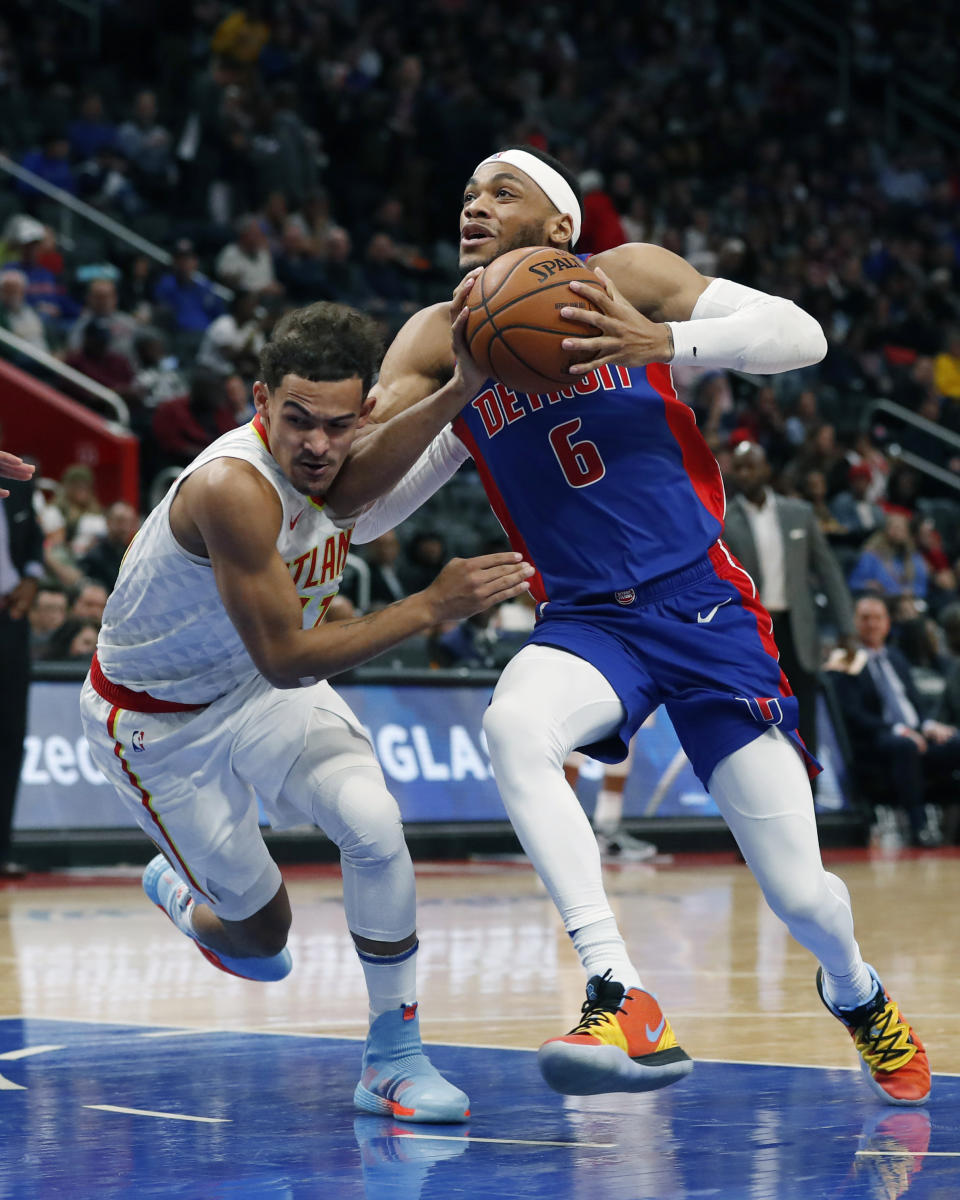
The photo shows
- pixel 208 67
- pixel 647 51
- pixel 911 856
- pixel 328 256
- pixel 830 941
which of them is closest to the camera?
pixel 830 941

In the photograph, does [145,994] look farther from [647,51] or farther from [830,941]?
[647,51]

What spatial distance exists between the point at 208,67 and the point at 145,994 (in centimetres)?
1147

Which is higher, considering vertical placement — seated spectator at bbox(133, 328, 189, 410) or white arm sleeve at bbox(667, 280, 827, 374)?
seated spectator at bbox(133, 328, 189, 410)

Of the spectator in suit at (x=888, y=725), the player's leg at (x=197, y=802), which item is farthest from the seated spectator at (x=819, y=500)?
the player's leg at (x=197, y=802)

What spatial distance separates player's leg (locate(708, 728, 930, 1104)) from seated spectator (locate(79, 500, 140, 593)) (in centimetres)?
653

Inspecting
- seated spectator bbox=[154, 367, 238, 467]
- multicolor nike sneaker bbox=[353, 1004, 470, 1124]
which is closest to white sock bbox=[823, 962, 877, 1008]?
multicolor nike sneaker bbox=[353, 1004, 470, 1124]

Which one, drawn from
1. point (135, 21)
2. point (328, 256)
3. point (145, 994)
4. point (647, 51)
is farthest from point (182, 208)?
point (145, 994)

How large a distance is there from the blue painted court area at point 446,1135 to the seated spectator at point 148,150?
35.6 ft

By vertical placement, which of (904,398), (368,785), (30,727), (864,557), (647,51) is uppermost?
(647,51)

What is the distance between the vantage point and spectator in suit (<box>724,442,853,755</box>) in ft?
33.1

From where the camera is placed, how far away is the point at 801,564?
1016cm

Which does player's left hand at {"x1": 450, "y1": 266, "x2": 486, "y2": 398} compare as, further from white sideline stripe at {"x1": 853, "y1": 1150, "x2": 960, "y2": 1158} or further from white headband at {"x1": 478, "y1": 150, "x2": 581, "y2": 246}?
white sideline stripe at {"x1": 853, "y1": 1150, "x2": 960, "y2": 1158}

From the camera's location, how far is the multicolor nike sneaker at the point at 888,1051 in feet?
13.7

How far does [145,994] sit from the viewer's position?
6012 mm
